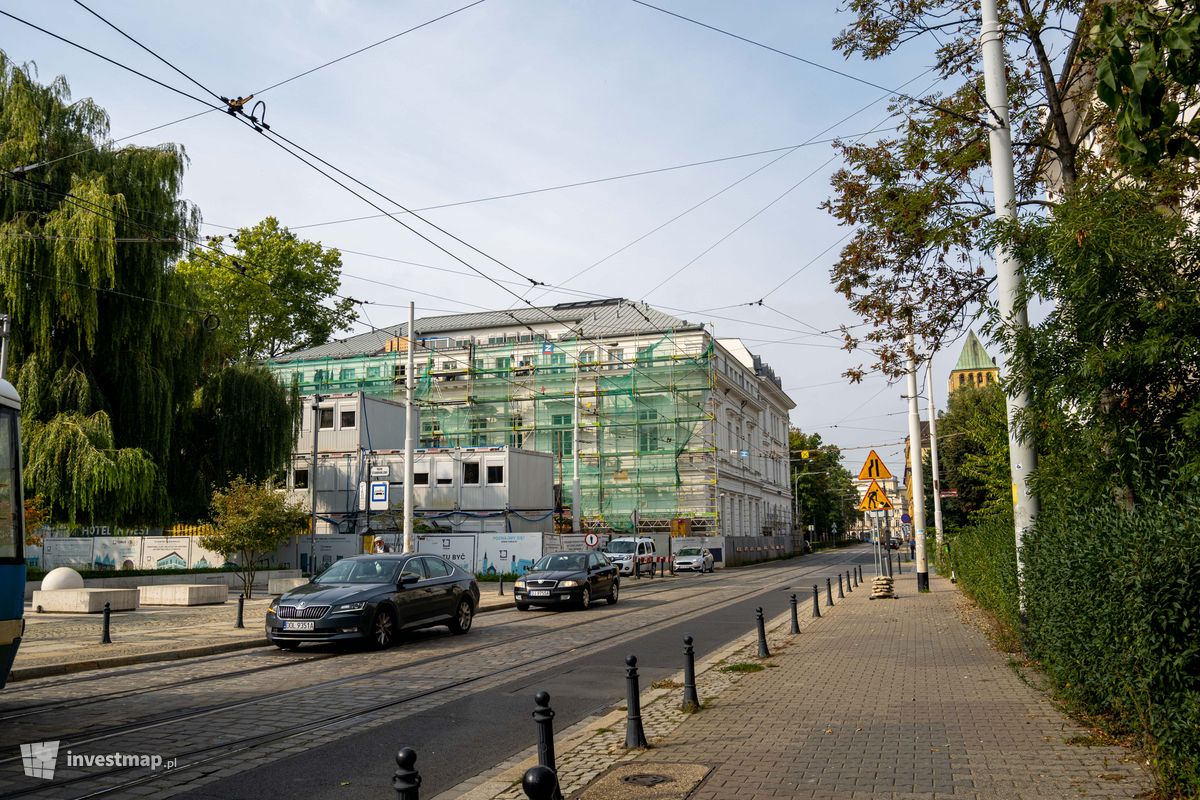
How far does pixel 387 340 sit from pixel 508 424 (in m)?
14.8

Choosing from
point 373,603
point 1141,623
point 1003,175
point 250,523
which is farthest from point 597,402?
point 1141,623

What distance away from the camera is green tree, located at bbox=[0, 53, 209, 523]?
26.2 m

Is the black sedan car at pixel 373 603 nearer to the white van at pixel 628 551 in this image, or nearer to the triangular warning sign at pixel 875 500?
the triangular warning sign at pixel 875 500

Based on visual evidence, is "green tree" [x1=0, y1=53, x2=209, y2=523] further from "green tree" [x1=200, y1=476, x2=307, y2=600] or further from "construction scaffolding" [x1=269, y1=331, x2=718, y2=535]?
"construction scaffolding" [x1=269, y1=331, x2=718, y2=535]

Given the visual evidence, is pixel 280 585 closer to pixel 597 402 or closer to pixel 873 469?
pixel 873 469

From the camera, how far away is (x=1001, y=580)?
42.3 ft

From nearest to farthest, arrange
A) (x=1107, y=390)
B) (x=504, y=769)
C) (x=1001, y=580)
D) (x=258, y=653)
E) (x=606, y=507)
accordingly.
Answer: (x=504, y=769) → (x=1107, y=390) → (x=1001, y=580) → (x=258, y=653) → (x=606, y=507)

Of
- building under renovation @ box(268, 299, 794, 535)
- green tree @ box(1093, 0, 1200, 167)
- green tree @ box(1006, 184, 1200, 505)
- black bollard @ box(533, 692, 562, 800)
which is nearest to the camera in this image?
green tree @ box(1093, 0, 1200, 167)

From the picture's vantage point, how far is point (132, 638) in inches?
670

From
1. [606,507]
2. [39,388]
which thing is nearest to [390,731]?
[39,388]

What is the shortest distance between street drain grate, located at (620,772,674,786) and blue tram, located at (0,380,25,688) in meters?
5.50

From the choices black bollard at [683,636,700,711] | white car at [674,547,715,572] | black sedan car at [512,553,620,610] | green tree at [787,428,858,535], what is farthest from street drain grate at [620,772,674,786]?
green tree at [787,428,858,535]

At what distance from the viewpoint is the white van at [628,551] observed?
4353 cm

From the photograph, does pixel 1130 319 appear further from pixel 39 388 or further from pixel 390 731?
pixel 39 388
